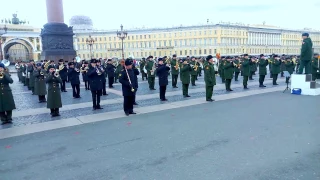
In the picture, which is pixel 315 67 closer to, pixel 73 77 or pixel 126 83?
pixel 126 83

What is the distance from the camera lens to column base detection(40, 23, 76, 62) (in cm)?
2453

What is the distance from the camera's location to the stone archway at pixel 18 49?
301ft

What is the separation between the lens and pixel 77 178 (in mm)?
4344

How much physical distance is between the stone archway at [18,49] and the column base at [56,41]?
73537 mm

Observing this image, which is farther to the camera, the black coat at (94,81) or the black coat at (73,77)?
the black coat at (73,77)

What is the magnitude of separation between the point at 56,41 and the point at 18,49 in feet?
289

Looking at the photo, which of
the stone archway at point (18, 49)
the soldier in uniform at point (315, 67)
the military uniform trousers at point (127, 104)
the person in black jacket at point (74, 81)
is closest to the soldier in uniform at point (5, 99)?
the military uniform trousers at point (127, 104)

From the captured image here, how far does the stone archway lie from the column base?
73.5 metres

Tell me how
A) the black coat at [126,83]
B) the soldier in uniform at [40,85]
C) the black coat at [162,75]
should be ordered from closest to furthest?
the black coat at [126,83] < the black coat at [162,75] < the soldier in uniform at [40,85]


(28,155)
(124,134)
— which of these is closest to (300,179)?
(124,134)

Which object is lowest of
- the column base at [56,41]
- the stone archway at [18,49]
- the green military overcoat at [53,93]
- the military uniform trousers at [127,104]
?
the military uniform trousers at [127,104]

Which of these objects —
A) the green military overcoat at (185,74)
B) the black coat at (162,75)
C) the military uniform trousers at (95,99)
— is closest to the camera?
the military uniform trousers at (95,99)

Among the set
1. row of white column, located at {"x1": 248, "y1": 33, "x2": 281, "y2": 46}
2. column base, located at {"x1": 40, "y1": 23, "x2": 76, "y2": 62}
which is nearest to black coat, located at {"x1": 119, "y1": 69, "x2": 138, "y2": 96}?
column base, located at {"x1": 40, "y1": 23, "x2": 76, "y2": 62}

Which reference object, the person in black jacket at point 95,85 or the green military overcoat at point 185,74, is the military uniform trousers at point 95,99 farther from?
the green military overcoat at point 185,74
